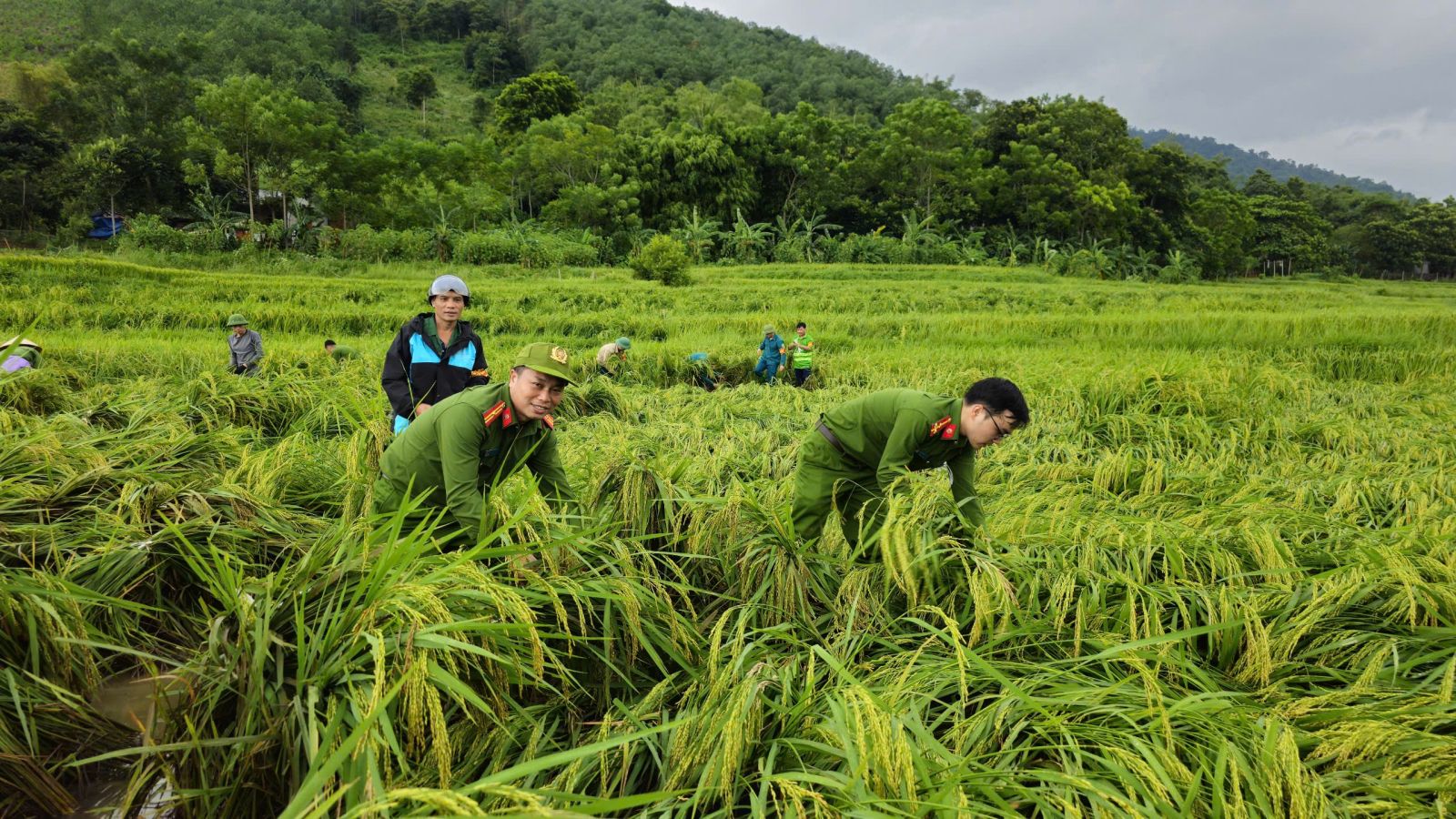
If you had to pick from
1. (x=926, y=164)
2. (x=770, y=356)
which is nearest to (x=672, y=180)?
(x=926, y=164)

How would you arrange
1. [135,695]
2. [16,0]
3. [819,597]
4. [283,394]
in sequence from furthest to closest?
[16,0] < [283,394] < [819,597] < [135,695]

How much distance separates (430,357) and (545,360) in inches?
65.3

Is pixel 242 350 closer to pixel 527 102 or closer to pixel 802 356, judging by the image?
pixel 802 356

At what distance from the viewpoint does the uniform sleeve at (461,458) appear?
2385mm

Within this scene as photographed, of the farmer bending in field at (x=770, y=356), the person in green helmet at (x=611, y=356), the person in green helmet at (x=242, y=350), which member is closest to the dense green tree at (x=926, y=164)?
the farmer bending in field at (x=770, y=356)

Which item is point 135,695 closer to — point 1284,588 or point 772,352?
point 1284,588

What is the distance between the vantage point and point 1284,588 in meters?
2.42

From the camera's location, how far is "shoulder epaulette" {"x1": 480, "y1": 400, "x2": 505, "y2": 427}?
2525 mm

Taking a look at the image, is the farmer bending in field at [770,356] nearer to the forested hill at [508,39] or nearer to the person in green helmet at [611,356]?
the person in green helmet at [611,356]

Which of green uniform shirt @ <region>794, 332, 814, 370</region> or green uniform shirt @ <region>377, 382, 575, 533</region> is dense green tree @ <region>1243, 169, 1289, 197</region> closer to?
green uniform shirt @ <region>794, 332, 814, 370</region>

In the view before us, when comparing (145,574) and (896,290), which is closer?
(145,574)

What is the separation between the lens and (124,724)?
5.50 ft

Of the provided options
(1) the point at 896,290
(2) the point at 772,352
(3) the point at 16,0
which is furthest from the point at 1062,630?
(3) the point at 16,0

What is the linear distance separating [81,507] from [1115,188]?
38.1 m
